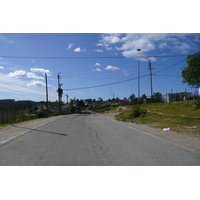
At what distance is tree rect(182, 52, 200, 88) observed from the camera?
13727 millimetres

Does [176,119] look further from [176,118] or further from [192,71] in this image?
[192,71]

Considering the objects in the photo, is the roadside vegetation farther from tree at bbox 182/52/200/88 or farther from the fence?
the fence

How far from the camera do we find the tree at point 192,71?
45.0 ft

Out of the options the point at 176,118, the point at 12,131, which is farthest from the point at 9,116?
the point at 176,118

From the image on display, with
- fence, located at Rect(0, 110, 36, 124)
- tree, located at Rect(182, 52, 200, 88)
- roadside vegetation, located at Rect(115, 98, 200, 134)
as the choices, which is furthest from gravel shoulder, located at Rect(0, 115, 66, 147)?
tree, located at Rect(182, 52, 200, 88)

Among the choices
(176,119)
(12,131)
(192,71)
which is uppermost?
(192,71)

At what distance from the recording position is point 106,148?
7.50 metres

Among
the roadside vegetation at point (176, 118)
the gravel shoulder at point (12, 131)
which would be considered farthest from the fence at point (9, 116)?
the roadside vegetation at point (176, 118)

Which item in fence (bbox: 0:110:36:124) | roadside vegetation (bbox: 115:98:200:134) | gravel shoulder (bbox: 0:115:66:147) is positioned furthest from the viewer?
fence (bbox: 0:110:36:124)

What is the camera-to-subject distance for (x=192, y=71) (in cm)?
1401

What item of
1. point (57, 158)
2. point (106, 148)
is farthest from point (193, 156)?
point (57, 158)

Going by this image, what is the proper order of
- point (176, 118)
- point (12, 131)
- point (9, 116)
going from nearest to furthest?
point (12, 131) < point (176, 118) < point (9, 116)

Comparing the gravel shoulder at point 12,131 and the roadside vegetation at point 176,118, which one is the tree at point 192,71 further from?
the gravel shoulder at point 12,131

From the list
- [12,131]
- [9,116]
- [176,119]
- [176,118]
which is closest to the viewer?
[12,131]
